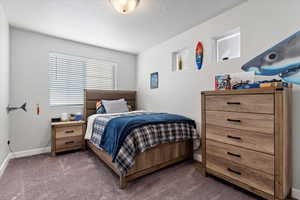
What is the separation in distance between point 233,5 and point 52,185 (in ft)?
11.0

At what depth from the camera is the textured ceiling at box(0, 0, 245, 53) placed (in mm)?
1952

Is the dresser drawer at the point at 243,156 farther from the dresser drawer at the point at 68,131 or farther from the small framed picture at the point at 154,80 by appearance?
the dresser drawer at the point at 68,131

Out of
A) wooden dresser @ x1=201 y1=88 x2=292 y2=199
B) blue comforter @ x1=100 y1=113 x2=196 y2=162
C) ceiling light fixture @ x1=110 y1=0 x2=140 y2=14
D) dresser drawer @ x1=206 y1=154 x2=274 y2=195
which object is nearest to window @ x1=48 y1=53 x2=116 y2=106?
blue comforter @ x1=100 y1=113 x2=196 y2=162

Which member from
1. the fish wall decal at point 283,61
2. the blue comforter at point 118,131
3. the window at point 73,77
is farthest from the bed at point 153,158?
the fish wall decal at point 283,61

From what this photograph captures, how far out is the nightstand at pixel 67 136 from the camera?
268 cm

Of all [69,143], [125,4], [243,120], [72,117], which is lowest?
[69,143]

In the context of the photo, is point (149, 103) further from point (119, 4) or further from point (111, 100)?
point (119, 4)

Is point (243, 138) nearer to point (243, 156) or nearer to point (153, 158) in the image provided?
point (243, 156)

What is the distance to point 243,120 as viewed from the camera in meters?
1.57

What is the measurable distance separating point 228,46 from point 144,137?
192 centimetres

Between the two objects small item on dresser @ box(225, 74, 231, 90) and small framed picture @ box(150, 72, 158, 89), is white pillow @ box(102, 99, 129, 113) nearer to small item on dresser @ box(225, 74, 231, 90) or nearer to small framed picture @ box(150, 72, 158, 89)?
small framed picture @ box(150, 72, 158, 89)

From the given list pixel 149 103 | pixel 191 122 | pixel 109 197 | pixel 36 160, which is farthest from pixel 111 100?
pixel 109 197

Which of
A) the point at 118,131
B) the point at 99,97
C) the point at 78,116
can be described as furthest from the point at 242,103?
the point at 78,116

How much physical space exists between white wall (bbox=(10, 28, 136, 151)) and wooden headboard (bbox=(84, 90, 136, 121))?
449 millimetres
